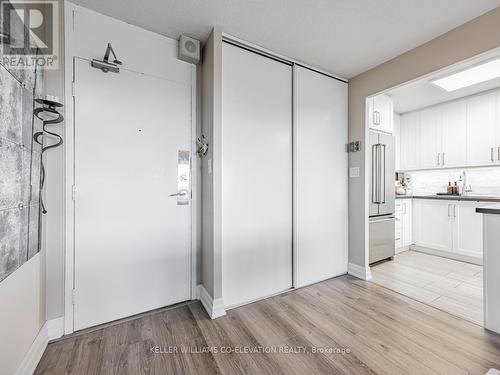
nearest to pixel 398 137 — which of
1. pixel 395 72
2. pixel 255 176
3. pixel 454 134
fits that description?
pixel 454 134

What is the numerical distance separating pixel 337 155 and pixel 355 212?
0.79 meters

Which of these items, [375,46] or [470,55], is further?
[375,46]

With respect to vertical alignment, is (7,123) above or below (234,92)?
below

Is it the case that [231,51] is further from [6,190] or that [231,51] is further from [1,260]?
[1,260]

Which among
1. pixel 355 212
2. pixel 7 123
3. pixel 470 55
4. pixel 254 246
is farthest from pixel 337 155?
pixel 7 123

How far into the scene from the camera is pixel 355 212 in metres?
2.95

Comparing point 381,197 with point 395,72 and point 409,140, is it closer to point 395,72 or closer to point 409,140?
point 395,72

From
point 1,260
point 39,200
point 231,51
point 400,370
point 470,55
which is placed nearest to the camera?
point 1,260

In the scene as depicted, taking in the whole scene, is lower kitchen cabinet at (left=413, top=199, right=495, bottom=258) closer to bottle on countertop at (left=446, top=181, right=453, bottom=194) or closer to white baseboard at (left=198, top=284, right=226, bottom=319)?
bottle on countertop at (left=446, top=181, right=453, bottom=194)

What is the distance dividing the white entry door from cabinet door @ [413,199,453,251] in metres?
3.94

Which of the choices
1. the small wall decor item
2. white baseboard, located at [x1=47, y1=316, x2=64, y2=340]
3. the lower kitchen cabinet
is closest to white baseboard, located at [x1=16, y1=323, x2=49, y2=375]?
white baseboard, located at [x1=47, y1=316, x2=64, y2=340]

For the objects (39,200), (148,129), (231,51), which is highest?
(231,51)

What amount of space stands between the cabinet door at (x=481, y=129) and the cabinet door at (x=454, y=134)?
63 millimetres

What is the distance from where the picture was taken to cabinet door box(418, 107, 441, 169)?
3.92m
